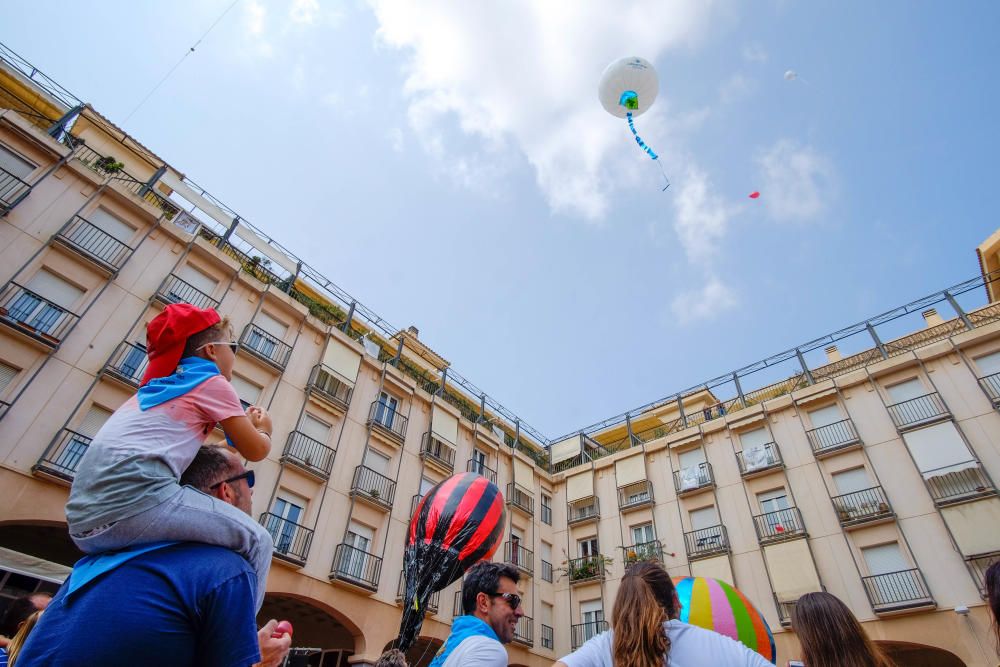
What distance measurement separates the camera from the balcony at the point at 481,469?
71.2 ft

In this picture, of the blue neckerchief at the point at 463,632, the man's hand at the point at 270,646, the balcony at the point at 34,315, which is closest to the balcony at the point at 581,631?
the blue neckerchief at the point at 463,632

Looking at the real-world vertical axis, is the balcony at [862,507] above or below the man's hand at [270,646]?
above

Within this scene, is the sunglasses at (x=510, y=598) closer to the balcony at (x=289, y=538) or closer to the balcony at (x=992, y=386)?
the balcony at (x=289, y=538)

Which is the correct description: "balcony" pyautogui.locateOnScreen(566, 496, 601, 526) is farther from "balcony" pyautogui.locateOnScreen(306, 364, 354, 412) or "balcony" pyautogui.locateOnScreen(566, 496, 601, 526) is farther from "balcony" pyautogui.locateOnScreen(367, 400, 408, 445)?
"balcony" pyautogui.locateOnScreen(306, 364, 354, 412)

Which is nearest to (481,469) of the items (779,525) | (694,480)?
(694,480)

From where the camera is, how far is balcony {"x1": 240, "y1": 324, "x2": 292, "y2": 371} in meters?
16.4

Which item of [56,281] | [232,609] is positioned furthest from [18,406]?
[232,609]

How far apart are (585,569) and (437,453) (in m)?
7.59

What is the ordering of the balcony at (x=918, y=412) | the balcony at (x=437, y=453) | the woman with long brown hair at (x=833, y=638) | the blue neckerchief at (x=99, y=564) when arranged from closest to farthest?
the blue neckerchief at (x=99, y=564) → the woman with long brown hair at (x=833, y=638) → the balcony at (x=918, y=412) → the balcony at (x=437, y=453)

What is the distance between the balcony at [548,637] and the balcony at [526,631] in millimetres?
986

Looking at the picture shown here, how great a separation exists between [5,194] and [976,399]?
27.5 metres

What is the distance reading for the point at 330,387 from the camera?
18.5m

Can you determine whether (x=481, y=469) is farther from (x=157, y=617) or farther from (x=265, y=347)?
(x=157, y=617)

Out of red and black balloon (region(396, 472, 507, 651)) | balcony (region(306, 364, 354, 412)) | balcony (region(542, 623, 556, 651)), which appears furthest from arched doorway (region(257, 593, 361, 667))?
red and black balloon (region(396, 472, 507, 651))
